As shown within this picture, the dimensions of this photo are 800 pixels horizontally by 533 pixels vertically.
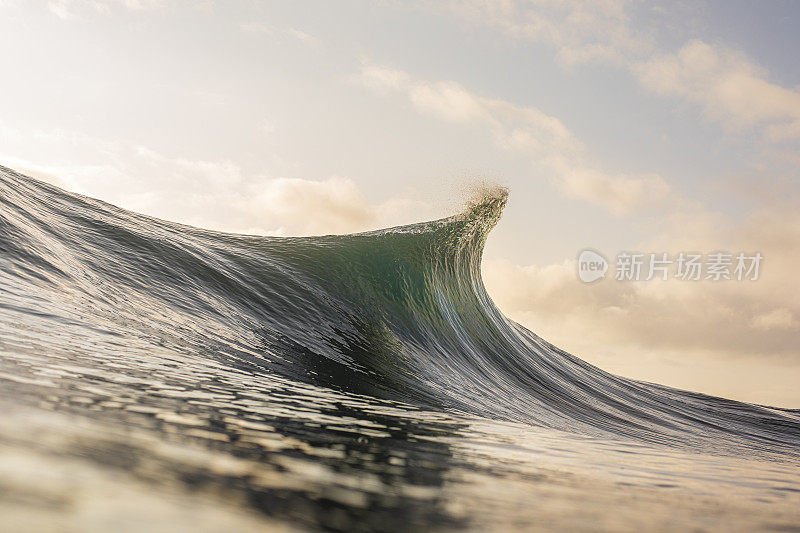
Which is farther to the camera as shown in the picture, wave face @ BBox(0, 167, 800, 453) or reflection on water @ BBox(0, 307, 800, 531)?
wave face @ BBox(0, 167, 800, 453)

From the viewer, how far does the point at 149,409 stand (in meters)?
1.43

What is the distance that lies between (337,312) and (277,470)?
5.89 m

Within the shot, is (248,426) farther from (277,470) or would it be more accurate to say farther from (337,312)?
(337,312)

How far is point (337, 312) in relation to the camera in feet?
22.6

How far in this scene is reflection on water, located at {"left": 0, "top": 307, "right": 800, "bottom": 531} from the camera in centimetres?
74

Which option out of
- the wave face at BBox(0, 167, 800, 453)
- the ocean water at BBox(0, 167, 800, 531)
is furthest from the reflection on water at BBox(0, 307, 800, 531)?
the wave face at BBox(0, 167, 800, 453)

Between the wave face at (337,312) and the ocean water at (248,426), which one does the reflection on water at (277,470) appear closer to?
the ocean water at (248,426)

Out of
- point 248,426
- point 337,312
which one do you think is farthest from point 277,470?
point 337,312

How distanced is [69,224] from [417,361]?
370 centimetres

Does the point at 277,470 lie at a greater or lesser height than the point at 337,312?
lesser

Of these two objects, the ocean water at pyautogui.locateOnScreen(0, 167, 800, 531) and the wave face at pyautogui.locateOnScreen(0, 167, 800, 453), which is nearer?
the ocean water at pyautogui.locateOnScreen(0, 167, 800, 531)

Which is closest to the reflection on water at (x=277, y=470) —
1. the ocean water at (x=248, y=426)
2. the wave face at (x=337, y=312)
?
the ocean water at (x=248, y=426)

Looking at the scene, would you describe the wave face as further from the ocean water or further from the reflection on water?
the reflection on water

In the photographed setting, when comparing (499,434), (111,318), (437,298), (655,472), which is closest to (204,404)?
(499,434)
